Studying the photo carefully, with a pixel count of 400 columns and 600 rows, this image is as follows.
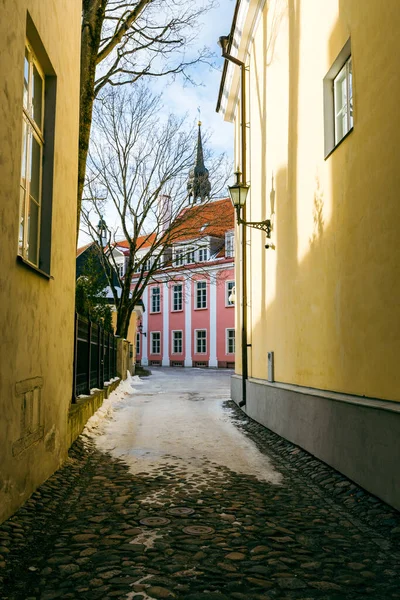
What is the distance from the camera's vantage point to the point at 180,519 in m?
4.15

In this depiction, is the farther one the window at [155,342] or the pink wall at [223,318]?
the window at [155,342]

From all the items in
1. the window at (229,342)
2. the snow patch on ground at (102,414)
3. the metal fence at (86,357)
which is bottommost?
the snow patch on ground at (102,414)

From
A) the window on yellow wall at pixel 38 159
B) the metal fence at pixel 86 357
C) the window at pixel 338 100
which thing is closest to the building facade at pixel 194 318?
the metal fence at pixel 86 357

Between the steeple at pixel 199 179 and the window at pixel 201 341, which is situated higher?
the steeple at pixel 199 179

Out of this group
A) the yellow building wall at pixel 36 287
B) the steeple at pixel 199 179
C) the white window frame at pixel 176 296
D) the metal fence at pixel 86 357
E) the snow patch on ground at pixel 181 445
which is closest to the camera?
the yellow building wall at pixel 36 287

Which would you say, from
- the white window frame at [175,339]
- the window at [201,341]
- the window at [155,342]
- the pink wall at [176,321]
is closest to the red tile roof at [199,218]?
the window at [201,341]

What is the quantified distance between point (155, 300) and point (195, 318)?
5018 millimetres

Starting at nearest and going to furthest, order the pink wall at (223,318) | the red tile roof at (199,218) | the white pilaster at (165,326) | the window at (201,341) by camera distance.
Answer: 1. the red tile roof at (199,218)
2. the pink wall at (223,318)
3. the window at (201,341)
4. the white pilaster at (165,326)

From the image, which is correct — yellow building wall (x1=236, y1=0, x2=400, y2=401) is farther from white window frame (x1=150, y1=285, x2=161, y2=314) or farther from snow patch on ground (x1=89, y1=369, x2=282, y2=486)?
white window frame (x1=150, y1=285, x2=161, y2=314)

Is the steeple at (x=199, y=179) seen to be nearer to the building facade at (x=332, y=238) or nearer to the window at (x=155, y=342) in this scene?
the building facade at (x=332, y=238)

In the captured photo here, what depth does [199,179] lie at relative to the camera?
20734 millimetres

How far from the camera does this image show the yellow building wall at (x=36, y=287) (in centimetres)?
375

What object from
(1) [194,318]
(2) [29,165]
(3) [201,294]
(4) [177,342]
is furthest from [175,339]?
(2) [29,165]

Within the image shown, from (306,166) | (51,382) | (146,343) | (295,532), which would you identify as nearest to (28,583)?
(295,532)
